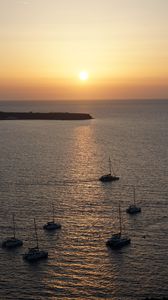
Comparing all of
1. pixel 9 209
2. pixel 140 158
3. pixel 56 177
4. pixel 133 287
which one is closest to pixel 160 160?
pixel 140 158

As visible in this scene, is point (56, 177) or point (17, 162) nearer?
point (56, 177)

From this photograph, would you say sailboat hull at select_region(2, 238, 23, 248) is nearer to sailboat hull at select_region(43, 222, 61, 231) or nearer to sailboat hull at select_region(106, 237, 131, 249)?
sailboat hull at select_region(43, 222, 61, 231)

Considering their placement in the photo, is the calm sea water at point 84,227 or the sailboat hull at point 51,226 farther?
the sailboat hull at point 51,226

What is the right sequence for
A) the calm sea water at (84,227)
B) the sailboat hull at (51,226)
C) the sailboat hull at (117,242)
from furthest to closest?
the sailboat hull at (51,226)
the sailboat hull at (117,242)
the calm sea water at (84,227)

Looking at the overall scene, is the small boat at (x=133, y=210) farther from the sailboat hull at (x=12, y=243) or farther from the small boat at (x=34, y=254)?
the small boat at (x=34, y=254)

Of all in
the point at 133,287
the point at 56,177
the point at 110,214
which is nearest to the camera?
the point at 133,287

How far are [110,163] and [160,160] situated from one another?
1455cm

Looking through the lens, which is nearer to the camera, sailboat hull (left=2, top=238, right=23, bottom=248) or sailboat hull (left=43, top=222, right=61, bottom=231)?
sailboat hull (left=2, top=238, right=23, bottom=248)

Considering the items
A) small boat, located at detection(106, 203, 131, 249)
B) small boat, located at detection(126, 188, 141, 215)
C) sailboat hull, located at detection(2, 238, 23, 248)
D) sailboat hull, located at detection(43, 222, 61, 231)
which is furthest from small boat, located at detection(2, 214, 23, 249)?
small boat, located at detection(126, 188, 141, 215)

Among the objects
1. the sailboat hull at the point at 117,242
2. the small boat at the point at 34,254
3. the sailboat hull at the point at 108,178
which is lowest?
the small boat at the point at 34,254

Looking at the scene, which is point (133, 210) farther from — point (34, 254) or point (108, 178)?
point (108, 178)

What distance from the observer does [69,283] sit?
50.6 meters

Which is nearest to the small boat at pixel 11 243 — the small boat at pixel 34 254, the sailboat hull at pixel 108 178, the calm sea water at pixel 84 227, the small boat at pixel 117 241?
the calm sea water at pixel 84 227

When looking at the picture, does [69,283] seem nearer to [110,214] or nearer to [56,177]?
[110,214]
